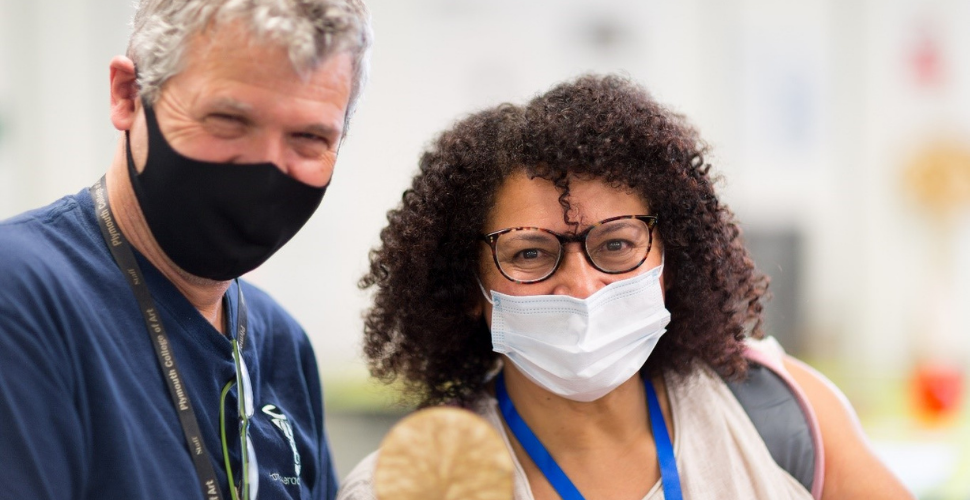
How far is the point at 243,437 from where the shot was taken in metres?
1.92

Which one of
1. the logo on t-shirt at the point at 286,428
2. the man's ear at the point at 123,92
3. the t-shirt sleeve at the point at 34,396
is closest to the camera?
the t-shirt sleeve at the point at 34,396

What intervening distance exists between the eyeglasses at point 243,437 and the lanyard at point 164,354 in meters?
0.06

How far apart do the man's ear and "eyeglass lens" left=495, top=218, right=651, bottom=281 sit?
0.89m

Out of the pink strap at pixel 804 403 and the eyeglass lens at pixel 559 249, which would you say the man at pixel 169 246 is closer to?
the eyeglass lens at pixel 559 249

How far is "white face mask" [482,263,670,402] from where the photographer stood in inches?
84.0

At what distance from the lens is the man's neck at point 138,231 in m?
1.84

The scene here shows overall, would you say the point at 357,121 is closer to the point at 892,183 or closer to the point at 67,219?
the point at 892,183

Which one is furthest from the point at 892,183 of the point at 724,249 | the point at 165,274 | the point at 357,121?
the point at 165,274

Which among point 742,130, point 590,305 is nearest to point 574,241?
point 590,305

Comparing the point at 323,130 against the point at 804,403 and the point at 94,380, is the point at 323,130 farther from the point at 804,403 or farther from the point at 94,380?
the point at 804,403

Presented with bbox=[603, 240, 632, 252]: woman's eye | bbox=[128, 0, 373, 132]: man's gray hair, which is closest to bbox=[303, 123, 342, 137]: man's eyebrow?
bbox=[128, 0, 373, 132]: man's gray hair

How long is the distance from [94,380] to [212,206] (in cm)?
39

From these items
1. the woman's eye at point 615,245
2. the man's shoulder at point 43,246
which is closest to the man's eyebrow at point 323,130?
the man's shoulder at point 43,246

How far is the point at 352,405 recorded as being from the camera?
626 centimetres
